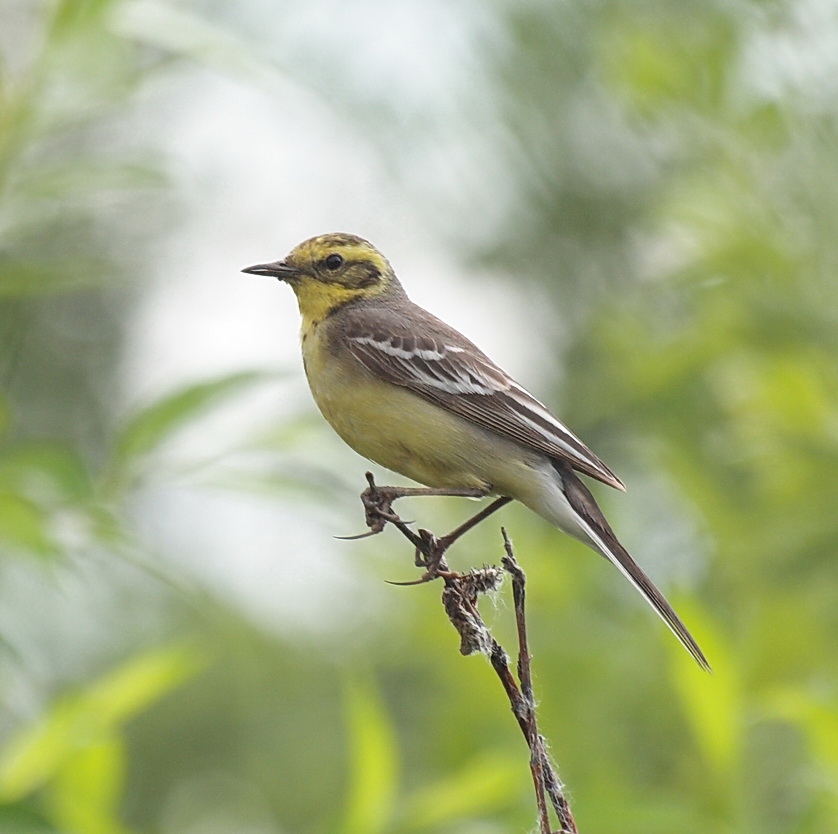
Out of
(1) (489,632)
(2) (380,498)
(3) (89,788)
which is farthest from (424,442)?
(1) (489,632)

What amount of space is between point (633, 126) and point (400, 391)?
10.00 ft

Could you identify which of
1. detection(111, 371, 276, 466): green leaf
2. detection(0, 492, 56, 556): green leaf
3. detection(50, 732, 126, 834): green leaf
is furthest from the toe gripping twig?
detection(50, 732, 126, 834): green leaf

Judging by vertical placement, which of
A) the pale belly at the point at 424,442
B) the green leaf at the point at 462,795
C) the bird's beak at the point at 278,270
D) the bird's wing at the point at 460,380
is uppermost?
the bird's beak at the point at 278,270

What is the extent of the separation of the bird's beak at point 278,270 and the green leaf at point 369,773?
1.42 meters

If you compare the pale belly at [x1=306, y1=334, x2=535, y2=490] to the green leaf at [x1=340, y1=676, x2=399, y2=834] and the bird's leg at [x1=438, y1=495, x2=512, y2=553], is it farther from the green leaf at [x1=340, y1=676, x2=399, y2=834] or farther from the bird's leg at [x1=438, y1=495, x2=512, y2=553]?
the green leaf at [x1=340, y1=676, x2=399, y2=834]

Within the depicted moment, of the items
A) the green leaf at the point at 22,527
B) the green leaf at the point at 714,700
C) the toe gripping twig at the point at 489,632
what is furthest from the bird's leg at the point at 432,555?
the green leaf at the point at 714,700

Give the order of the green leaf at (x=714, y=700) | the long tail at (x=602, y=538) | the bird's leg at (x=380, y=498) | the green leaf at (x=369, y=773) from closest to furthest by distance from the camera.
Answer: the bird's leg at (x=380, y=498), the long tail at (x=602, y=538), the green leaf at (x=369, y=773), the green leaf at (x=714, y=700)

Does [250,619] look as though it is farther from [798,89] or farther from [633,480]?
[798,89]

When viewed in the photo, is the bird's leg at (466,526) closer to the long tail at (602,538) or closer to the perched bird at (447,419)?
the perched bird at (447,419)

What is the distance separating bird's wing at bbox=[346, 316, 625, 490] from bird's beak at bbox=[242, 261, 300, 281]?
32cm

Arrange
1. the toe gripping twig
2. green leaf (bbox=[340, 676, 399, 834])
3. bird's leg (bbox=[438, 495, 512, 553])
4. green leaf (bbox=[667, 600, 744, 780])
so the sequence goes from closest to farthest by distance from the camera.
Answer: the toe gripping twig → bird's leg (bbox=[438, 495, 512, 553]) → green leaf (bbox=[340, 676, 399, 834]) → green leaf (bbox=[667, 600, 744, 780])

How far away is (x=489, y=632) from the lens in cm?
240

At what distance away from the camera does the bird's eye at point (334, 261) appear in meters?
4.73

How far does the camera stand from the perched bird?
12.8ft
